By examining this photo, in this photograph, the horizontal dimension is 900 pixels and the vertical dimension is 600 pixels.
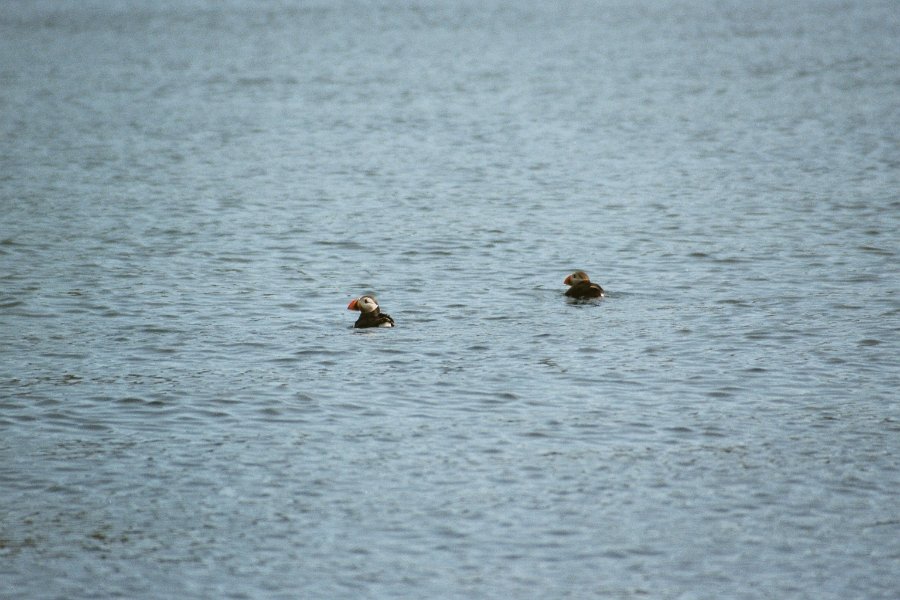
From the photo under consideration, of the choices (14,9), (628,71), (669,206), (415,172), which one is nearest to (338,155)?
(415,172)

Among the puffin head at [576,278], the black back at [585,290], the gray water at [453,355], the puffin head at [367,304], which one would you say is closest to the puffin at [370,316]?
the puffin head at [367,304]

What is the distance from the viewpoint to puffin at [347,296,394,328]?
67.6 feet

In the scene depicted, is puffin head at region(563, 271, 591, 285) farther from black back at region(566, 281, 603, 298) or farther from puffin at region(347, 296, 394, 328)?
puffin at region(347, 296, 394, 328)

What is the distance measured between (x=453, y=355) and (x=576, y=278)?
4266 millimetres

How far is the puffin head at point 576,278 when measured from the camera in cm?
2244

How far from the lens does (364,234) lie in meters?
29.3

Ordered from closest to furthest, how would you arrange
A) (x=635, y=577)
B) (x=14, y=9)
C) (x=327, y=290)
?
(x=635, y=577)
(x=327, y=290)
(x=14, y=9)

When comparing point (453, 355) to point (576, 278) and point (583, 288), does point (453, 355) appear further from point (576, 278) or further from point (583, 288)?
point (576, 278)

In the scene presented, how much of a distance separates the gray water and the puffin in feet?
1.17

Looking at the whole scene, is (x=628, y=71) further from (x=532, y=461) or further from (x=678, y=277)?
(x=532, y=461)

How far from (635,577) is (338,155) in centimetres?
3081

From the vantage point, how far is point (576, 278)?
2262 cm

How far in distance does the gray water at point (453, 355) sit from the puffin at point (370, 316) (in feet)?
1.17

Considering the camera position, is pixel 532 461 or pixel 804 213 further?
pixel 804 213
